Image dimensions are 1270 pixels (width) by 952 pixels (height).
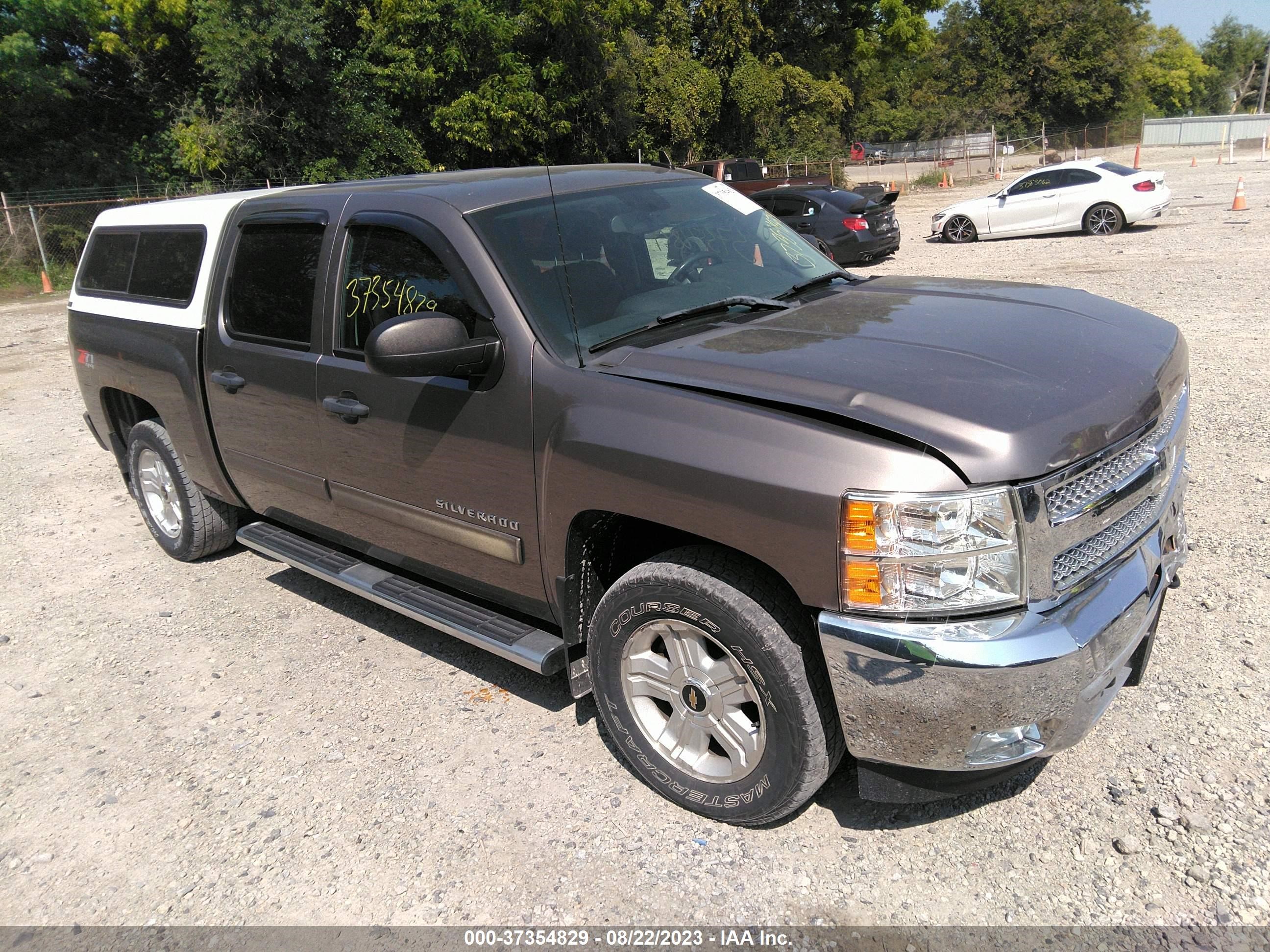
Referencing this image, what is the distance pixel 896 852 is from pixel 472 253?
2424 millimetres

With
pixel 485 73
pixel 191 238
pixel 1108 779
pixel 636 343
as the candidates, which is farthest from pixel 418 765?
pixel 485 73

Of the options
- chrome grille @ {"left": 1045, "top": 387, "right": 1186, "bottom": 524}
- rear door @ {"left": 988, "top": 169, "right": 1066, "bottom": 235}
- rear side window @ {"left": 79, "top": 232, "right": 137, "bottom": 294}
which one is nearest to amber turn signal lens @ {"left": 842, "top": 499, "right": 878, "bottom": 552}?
chrome grille @ {"left": 1045, "top": 387, "right": 1186, "bottom": 524}

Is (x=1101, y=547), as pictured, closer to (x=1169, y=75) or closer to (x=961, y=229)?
(x=961, y=229)

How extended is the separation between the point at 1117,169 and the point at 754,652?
18312mm

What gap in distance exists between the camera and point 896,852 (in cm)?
293

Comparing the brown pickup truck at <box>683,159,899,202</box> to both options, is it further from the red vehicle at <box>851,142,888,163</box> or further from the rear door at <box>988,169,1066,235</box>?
the red vehicle at <box>851,142,888,163</box>

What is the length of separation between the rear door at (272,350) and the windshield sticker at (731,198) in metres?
1.61

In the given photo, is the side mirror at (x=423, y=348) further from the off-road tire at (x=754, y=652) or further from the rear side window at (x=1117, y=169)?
the rear side window at (x=1117, y=169)

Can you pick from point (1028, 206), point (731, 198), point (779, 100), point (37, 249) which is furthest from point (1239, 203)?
point (37, 249)

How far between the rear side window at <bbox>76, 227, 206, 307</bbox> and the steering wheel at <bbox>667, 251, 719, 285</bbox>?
8.21 feet

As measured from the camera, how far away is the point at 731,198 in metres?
4.32

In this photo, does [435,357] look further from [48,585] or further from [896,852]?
[48,585]

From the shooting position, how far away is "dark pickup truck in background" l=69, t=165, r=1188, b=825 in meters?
2.48

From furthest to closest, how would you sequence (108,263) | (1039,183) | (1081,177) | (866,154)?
1. (866,154)
2. (1039,183)
3. (1081,177)
4. (108,263)
